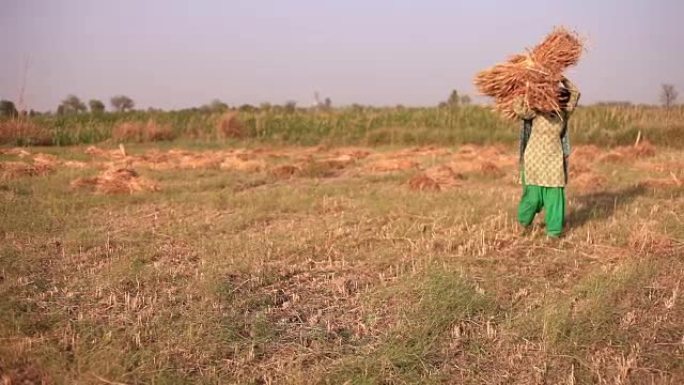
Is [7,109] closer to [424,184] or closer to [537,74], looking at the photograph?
[424,184]

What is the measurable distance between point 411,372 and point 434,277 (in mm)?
1208

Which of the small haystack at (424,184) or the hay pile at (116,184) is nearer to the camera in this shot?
the hay pile at (116,184)

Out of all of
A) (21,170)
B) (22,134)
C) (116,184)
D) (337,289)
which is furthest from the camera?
(22,134)

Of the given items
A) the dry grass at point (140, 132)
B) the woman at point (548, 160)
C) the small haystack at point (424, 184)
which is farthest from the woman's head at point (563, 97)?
the dry grass at point (140, 132)

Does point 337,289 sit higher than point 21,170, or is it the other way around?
point 21,170

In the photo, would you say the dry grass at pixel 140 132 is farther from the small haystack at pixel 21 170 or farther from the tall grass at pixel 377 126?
the small haystack at pixel 21 170

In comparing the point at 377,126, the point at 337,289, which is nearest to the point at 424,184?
the point at 337,289

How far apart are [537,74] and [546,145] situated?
66 centimetres

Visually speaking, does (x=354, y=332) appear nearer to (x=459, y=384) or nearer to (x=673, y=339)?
(x=459, y=384)

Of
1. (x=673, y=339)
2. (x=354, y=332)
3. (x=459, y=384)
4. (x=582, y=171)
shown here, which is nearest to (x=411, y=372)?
(x=459, y=384)

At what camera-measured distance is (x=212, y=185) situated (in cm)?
878

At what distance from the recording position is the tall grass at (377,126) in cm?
1655

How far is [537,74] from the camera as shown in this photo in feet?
16.9

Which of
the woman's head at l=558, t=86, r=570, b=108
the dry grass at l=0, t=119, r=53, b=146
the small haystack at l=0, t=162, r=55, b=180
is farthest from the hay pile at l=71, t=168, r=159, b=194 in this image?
the dry grass at l=0, t=119, r=53, b=146
